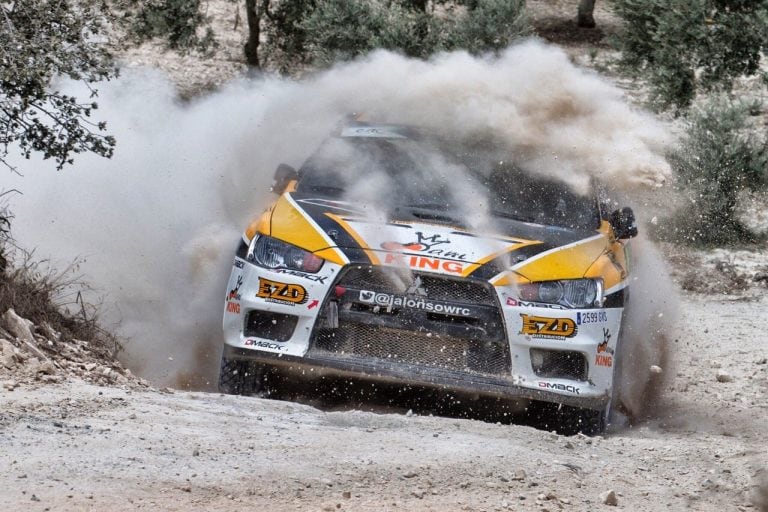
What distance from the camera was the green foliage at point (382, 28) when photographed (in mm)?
20844

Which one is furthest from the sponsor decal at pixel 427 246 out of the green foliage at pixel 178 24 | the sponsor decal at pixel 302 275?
the green foliage at pixel 178 24

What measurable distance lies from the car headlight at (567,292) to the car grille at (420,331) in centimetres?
23

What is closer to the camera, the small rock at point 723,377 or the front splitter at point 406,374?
the front splitter at point 406,374

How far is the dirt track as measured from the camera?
4.92 metres

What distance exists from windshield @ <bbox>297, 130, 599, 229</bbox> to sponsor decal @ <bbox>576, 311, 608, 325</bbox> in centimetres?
88

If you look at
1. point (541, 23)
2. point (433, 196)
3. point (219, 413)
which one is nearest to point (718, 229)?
point (433, 196)

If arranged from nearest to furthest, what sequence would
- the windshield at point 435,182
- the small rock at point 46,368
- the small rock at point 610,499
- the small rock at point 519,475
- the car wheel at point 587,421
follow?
the small rock at point 610,499 → the small rock at point 519,475 → the small rock at point 46,368 → the car wheel at point 587,421 → the windshield at point 435,182

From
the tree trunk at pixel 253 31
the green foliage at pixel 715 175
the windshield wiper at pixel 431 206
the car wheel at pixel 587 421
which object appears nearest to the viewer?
the car wheel at pixel 587 421

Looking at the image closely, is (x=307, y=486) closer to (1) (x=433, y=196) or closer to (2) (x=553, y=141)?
(1) (x=433, y=196)

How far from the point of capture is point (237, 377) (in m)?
7.37

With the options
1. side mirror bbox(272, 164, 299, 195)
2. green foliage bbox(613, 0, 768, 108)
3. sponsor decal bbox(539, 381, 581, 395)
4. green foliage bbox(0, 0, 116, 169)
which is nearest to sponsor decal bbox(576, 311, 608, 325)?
sponsor decal bbox(539, 381, 581, 395)

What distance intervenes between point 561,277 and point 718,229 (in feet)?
30.0

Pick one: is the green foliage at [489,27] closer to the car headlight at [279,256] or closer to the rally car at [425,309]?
the rally car at [425,309]

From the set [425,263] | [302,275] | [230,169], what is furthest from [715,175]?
[302,275]
